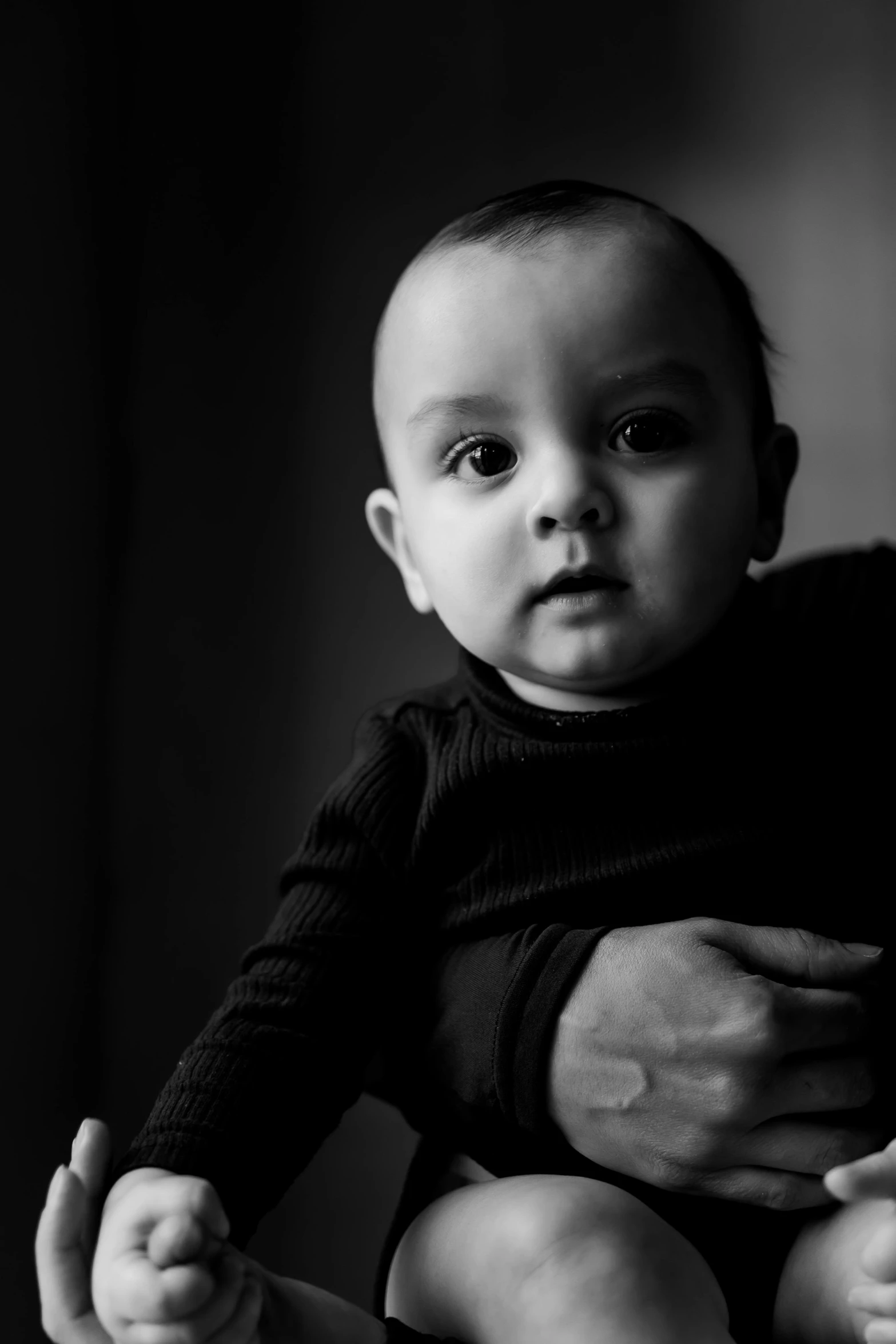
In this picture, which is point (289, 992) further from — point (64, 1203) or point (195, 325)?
point (195, 325)

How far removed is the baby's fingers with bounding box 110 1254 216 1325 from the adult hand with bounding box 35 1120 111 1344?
0.23 ft

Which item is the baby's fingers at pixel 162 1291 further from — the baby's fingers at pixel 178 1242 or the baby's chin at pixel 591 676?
the baby's chin at pixel 591 676

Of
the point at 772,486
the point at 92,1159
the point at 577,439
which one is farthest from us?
the point at 772,486

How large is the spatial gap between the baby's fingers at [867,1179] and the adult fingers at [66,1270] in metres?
0.40

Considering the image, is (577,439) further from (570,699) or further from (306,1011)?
(306,1011)

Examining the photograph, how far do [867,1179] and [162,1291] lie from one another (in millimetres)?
365

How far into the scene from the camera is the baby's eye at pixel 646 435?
2.92 feet

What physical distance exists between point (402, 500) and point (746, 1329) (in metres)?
0.60

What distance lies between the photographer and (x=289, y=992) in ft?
2.94

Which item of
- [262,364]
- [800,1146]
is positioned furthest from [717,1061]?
[262,364]

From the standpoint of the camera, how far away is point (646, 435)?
894mm

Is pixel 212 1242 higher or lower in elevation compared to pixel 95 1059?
higher

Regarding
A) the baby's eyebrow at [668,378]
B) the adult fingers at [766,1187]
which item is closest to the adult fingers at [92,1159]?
the adult fingers at [766,1187]

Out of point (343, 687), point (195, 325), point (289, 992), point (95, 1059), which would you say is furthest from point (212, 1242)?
point (195, 325)
